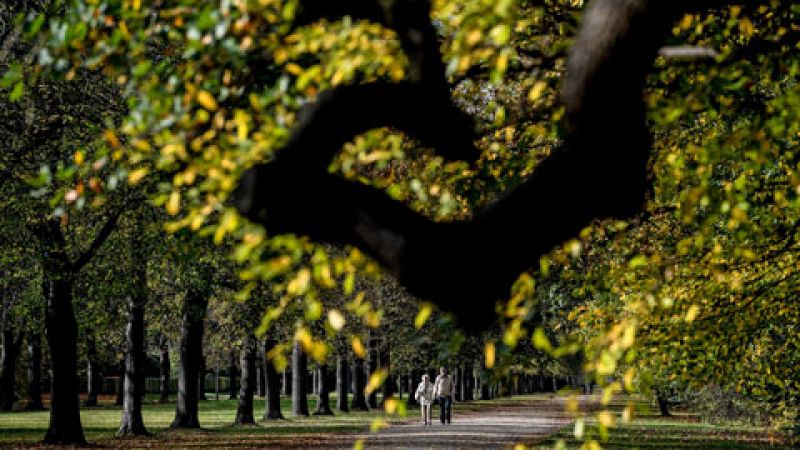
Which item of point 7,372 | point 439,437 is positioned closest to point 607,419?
point 439,437

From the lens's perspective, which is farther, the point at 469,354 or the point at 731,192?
the point at 469,354

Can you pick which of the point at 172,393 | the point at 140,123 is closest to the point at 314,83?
the point at 140,123

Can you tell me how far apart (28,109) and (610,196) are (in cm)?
1657

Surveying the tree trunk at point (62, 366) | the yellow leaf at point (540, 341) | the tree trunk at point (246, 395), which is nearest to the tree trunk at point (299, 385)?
the tree trunk at point (246, 395)

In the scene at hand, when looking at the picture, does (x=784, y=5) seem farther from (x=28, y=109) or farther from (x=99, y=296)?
(x=99, y=296)

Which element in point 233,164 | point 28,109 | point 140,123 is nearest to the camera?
point 233,164

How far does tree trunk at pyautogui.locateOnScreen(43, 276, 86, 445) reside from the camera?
79.7 feet

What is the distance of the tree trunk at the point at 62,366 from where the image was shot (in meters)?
24.3

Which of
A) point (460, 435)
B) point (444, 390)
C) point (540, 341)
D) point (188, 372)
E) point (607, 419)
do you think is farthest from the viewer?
point (444, 390)

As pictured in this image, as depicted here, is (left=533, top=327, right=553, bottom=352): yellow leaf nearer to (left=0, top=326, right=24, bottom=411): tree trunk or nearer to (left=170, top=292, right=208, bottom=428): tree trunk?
(left=170, top=292, right=208, bottom=428): tree trunk

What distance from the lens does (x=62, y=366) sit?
24688mm

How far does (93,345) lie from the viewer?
41781mm

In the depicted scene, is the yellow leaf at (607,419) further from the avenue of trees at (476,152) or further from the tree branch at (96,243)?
the tree branch at (96,243)

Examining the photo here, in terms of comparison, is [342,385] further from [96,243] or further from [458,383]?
[458,383]
